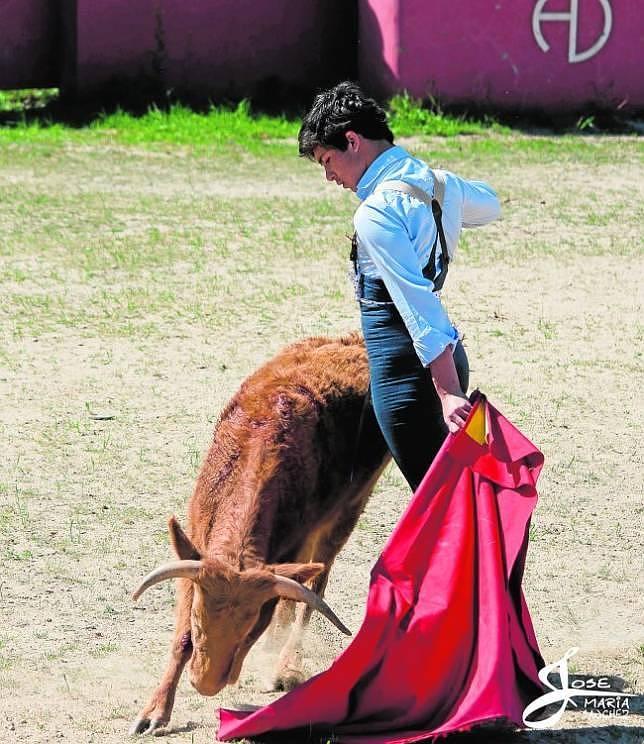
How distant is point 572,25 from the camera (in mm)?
17422

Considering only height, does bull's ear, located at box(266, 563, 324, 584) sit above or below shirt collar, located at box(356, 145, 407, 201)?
below

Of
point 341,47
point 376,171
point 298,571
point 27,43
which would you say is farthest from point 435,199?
point 27,43

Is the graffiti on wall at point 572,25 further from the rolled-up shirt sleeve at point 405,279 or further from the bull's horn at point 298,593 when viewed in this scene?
the bull's horn at point 298,593

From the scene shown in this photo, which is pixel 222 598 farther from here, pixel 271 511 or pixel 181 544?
pixel 271 511

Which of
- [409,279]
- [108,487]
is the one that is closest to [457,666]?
[409,279]

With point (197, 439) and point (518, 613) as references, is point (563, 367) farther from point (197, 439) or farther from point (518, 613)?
point (518, 613)

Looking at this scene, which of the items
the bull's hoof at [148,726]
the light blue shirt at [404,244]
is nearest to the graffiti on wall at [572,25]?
the light blue shirt at [404,244]

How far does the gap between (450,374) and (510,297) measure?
5.96 metres

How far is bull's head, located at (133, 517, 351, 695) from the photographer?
4.73m

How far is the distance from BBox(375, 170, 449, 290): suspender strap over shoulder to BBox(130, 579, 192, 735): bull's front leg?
1.59 m

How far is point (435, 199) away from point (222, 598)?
1.61 meters

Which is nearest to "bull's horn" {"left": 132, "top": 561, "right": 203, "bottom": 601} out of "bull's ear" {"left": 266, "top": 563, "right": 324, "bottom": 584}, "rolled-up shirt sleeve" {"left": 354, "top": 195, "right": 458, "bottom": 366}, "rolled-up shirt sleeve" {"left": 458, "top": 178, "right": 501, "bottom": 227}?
"bull's ear" {"left": 266, "top": 563, "right": 324, "bottom": 584}

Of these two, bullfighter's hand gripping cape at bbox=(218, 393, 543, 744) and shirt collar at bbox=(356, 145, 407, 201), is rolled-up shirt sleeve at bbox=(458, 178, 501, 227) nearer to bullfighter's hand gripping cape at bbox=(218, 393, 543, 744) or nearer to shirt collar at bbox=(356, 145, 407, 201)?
shirt collar at bbox=(356, 145, 407, 201)

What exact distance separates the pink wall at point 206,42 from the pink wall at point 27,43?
0.87 metres
